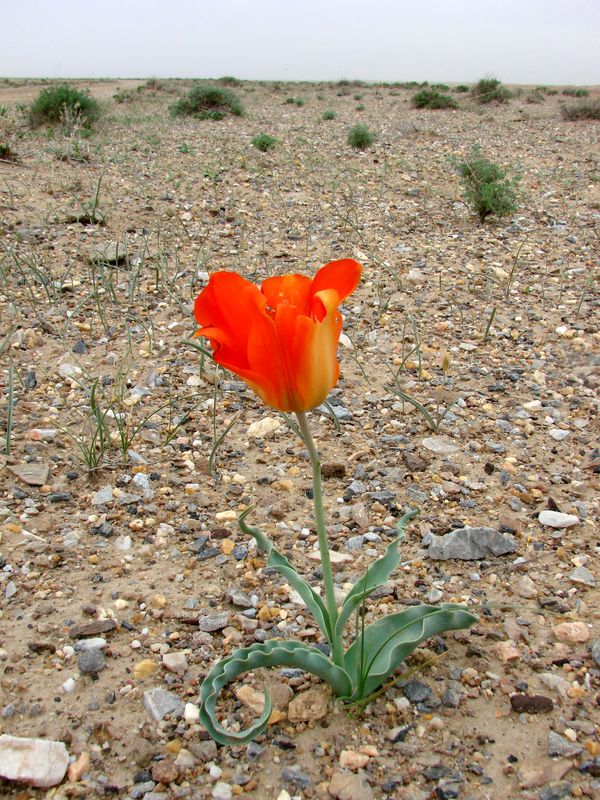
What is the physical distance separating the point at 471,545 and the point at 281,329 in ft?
4.42

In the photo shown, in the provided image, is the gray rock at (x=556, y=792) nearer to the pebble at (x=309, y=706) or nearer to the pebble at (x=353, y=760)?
the pebble at (x=353, y=760)

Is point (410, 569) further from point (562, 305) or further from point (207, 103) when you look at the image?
point (207, 103)

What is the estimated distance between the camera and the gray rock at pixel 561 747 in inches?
62.8

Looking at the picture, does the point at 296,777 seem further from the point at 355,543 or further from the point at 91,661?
the point at 355,543

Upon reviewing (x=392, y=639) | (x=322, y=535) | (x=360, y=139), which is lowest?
(x=392, y=639)

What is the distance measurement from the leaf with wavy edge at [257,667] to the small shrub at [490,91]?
18.8 metres

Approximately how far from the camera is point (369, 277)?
466cm

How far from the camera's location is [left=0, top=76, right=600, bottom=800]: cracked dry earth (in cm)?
166

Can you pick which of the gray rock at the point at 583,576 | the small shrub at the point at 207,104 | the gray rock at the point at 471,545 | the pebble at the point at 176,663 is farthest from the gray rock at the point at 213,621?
the small shrub at the point at 207,104

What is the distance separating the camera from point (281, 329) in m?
1.25

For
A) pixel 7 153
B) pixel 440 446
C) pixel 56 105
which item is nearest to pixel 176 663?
pixel 440 446

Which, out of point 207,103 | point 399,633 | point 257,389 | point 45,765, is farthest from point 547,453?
point 207,103

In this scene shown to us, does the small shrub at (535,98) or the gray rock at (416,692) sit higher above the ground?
the small shrub at (535,98)

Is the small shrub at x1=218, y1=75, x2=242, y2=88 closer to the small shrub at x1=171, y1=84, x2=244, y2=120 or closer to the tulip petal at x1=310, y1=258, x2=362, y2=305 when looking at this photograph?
the small shrub at x1=171, y1=84, x2=244, y2=120
